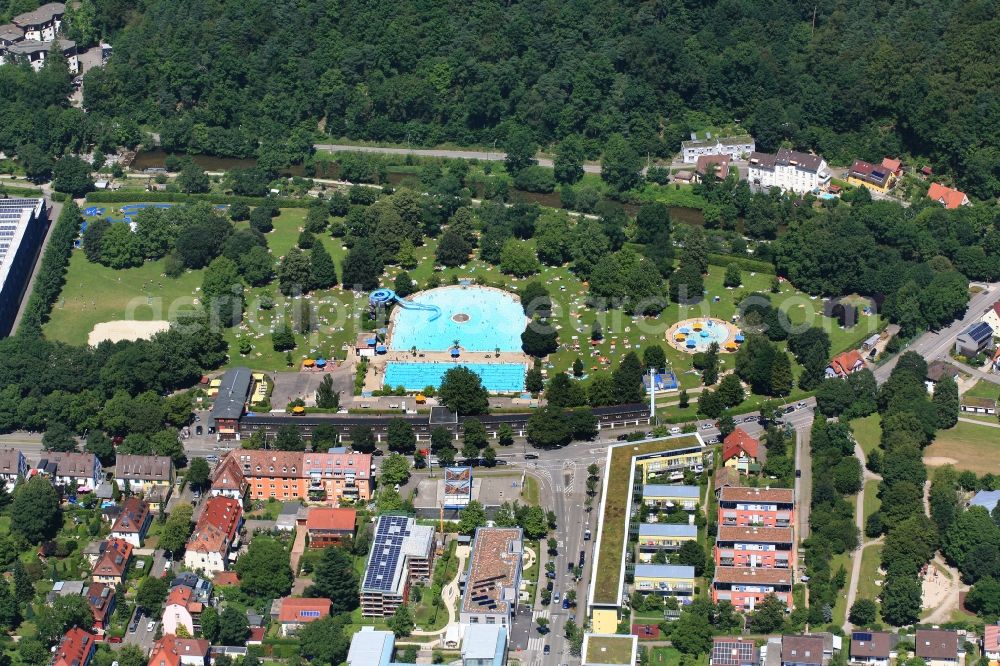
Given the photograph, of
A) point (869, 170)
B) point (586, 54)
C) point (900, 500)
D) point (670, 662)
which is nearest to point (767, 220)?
point (869, 170)

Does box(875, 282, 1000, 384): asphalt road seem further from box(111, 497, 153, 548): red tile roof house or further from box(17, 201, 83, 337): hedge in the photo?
box(17, 201, 83, 337): hedge

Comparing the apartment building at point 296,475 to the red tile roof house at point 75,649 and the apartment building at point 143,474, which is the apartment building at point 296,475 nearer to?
the apartment building at point 143,474

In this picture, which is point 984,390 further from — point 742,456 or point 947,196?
point 947,196

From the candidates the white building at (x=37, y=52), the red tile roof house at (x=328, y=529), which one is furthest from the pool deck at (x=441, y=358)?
the white building at (x=37, y=52)

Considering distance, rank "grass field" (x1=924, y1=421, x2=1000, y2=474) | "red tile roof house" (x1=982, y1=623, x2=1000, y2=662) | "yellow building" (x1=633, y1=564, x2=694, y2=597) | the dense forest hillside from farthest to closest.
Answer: the dense forest hillside, "grass field" (x1=924, y1=421, x2=1000, y2=474), "yellow building" (x1=633, y1=564, x2=694, y2=597), "red tile roof house" (x1=982, y1=623, x2=1000, y2=662)

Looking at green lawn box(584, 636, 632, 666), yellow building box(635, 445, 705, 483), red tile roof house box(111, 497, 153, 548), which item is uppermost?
yellow building box(635, 445, 705, 483)

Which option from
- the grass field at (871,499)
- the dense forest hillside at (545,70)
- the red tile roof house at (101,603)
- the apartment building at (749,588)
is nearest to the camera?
the red tile roof house at (101,603)

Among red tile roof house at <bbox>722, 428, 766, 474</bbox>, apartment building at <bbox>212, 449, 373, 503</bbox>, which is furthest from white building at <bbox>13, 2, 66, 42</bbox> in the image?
red tile roof house at <bbox>722, 428, 766, 474</bbox>

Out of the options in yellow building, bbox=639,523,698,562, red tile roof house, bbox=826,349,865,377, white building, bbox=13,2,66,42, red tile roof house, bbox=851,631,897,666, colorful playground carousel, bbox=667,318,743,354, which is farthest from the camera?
white building, bbox=13,2,66,42

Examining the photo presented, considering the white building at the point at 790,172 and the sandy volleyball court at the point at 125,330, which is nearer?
the sandy volleyball court at the point at 125,330
